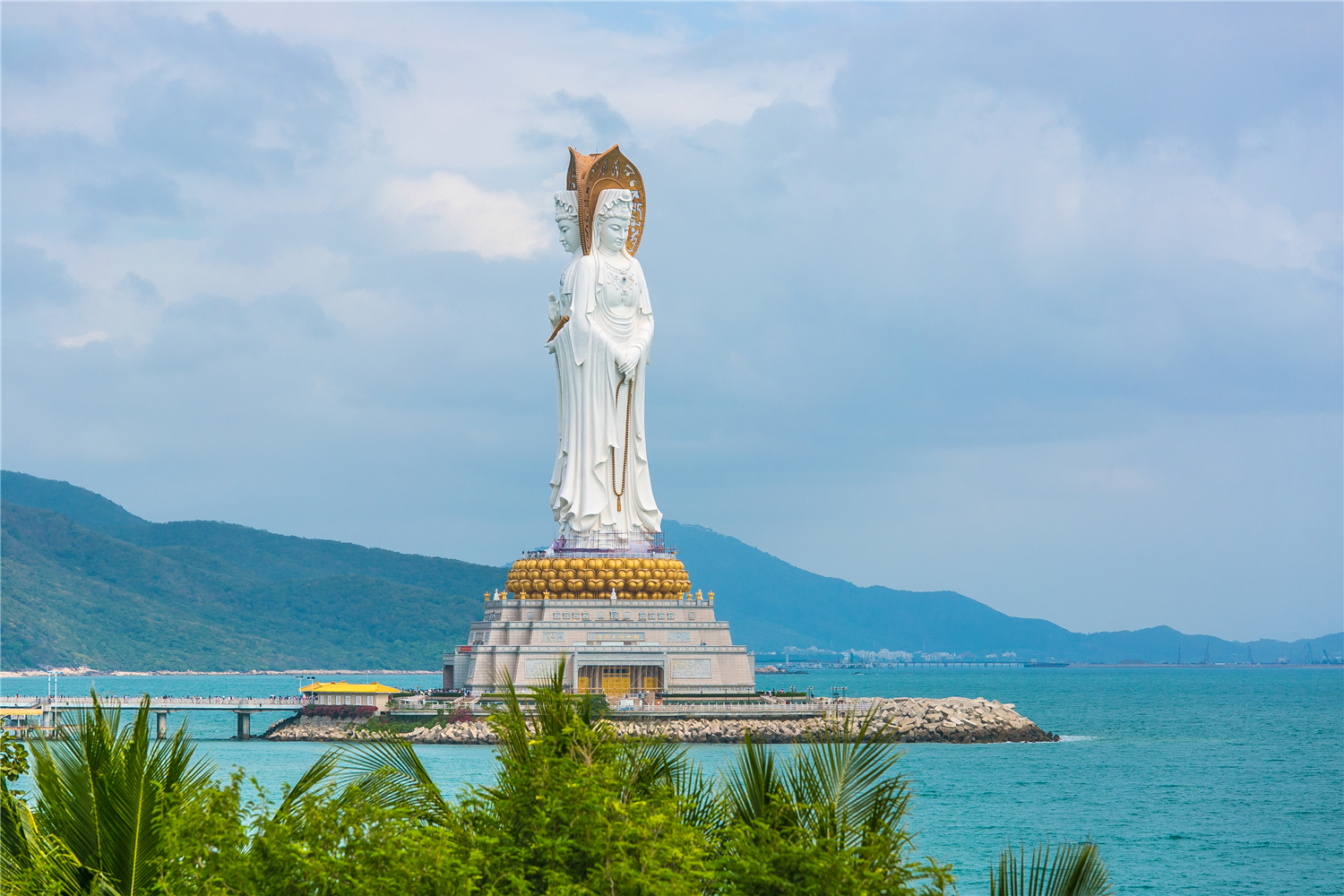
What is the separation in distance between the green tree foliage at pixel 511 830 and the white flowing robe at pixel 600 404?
1622 inches

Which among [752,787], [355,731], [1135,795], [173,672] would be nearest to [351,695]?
[355,731]

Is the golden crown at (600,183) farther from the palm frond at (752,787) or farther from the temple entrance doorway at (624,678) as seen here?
the palm frond at (752,787)

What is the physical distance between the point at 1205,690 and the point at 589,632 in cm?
9018

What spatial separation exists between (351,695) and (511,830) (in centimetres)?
4369

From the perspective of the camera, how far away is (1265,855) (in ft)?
114

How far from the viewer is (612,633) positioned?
4969 cm

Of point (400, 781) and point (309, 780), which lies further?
point (400, 781)

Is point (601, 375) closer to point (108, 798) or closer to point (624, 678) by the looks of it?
point (624, 678)

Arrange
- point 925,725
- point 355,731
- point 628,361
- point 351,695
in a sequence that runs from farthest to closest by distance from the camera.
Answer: point 351,695 → point 628,361 → point 925,725 → point 355,731

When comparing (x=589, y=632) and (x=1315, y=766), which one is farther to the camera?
(x=1315, y=766)

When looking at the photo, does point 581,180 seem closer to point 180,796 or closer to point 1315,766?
point 1315,766

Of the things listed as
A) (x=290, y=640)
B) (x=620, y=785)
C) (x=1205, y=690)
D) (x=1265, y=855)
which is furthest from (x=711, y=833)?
(x=290, y=640)

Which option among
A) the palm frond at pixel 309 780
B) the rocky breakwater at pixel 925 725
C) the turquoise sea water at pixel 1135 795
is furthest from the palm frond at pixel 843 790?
the rocky breakwater at pixel 925 725

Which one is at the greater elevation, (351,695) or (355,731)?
(351,695)
